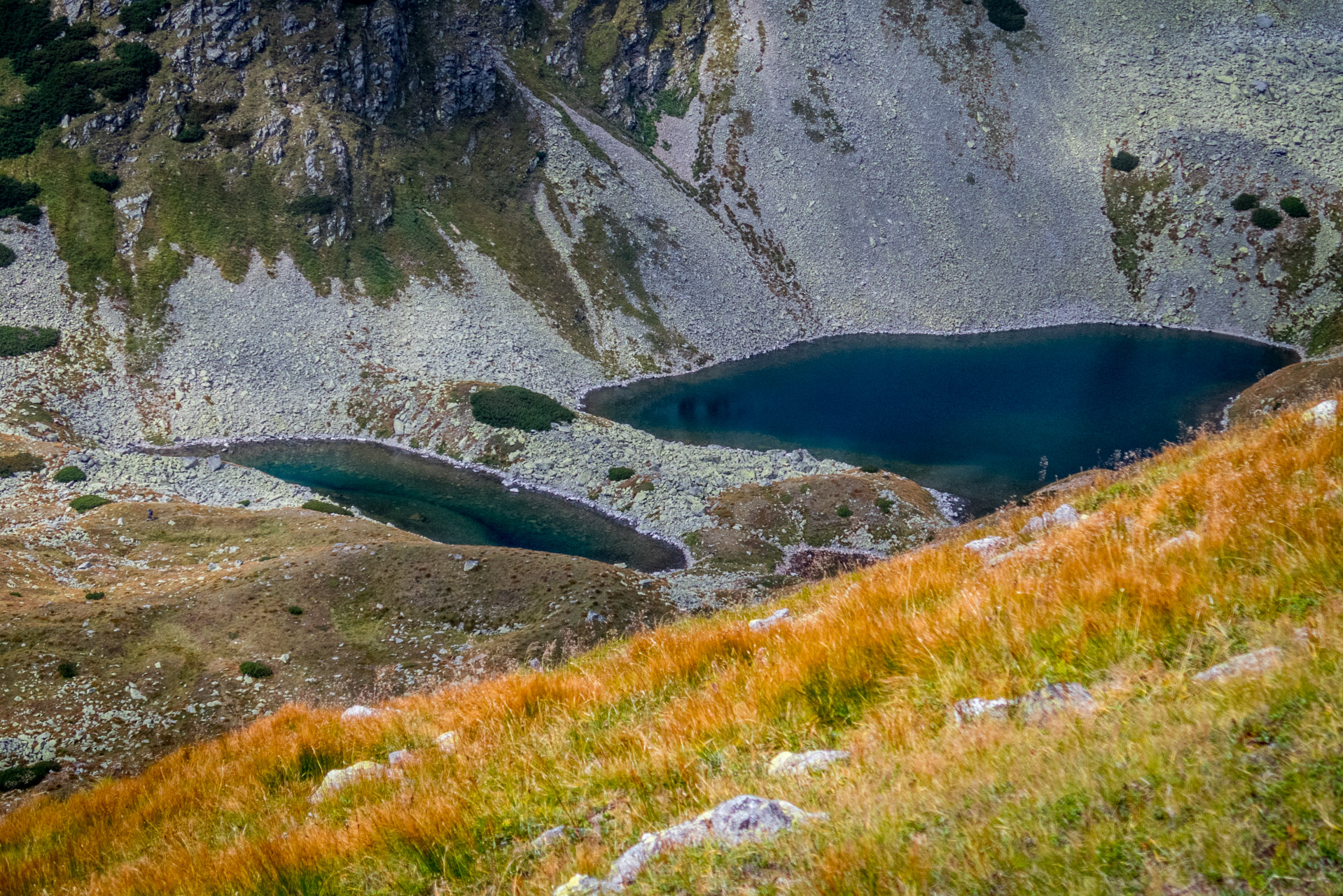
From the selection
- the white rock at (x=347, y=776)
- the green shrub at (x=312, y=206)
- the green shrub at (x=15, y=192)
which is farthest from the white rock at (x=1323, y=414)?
the green shrub at (x=15, y=192)

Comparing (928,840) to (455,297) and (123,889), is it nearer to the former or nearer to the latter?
(123,889)

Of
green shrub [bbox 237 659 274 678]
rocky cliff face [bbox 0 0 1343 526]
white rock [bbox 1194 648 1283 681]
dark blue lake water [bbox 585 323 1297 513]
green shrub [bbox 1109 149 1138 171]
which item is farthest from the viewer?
green shrub [bbox 1109 149 1138 171]

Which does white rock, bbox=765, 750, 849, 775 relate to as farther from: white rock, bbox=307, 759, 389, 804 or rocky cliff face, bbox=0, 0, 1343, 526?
rocky cliff face, bbox=0, 0, 1343, 526

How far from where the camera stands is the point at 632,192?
86750 mm

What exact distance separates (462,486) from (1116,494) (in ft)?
157

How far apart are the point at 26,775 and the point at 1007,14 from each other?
120354mm

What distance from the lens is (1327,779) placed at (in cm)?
317

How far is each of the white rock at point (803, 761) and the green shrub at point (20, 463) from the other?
55270mm

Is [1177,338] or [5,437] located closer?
[5,437]

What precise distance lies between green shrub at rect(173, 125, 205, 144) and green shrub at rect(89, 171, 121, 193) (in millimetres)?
6589

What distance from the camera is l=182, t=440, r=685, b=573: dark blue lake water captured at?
45.8m

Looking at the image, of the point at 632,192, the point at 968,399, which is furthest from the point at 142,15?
the point at 968,399

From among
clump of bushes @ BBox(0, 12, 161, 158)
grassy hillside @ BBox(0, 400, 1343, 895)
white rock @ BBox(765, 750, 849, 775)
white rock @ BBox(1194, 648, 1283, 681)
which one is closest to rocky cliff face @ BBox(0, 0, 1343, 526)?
clump of bushes @ BBox(0, 12, 161, 158)

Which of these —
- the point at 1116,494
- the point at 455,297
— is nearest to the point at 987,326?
the point at 455,297
